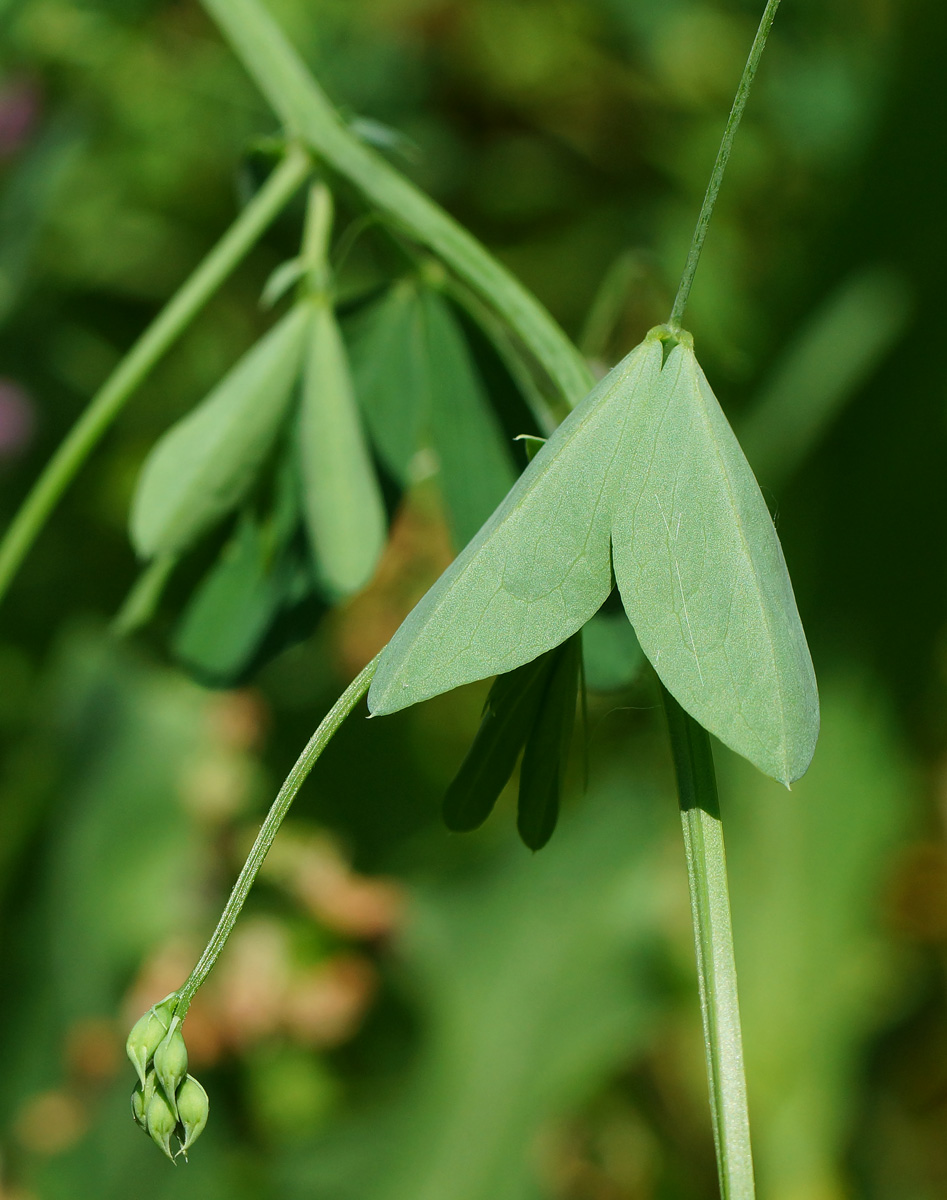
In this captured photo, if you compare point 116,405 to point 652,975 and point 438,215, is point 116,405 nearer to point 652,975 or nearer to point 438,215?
point 438,215

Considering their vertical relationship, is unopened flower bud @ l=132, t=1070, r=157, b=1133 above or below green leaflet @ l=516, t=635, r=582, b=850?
below

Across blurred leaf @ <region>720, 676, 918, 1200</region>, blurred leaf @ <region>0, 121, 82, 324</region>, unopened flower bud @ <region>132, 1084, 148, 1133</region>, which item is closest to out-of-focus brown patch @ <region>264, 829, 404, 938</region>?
blurred leaf @ <region>720, 676, 918, 1200</region>

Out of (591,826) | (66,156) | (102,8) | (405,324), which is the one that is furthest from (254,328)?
(405,324)

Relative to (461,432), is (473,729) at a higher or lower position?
higher

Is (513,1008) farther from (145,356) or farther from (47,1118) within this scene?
(145,356)

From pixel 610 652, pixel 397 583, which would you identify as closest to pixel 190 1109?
pixel 610 652

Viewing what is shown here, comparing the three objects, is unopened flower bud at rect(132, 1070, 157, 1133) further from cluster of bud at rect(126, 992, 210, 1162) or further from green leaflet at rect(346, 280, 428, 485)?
green leaflet at rect(346, 280, 428, 485)
